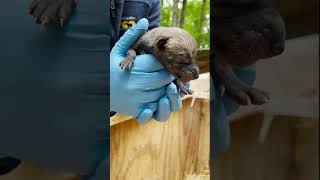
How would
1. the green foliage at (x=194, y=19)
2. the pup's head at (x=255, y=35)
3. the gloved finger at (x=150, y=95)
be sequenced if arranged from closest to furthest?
1. the pup's head at (x=255, y=35)
2. the green foliage at (x=194, y=19)
3. the gloved finger at (x=150, y=95)

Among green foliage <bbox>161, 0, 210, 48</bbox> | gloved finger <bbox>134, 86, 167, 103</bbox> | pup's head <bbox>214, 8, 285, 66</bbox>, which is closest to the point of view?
pup's head <bbox>214, 8, 285, 66</bbox>

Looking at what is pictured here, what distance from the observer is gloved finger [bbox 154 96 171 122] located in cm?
75

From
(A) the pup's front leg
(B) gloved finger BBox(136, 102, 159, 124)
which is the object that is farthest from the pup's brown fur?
(B) gloved finger BBox(136, 102, 159, 124)

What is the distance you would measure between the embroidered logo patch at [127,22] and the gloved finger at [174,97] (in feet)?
0.52

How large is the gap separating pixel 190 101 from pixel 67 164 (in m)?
0.29

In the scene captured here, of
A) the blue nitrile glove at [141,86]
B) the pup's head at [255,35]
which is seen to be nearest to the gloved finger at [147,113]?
the blue nitrile glove at [141,86]

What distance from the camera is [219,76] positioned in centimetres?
60

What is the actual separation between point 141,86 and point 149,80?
26mm

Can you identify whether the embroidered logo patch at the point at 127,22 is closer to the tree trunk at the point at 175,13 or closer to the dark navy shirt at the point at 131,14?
the dark navy shirt at the point at 131,14

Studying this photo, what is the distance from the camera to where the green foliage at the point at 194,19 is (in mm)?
663

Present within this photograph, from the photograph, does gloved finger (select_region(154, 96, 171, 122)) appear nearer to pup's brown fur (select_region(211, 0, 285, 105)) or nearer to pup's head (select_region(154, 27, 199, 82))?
pup's head (select_region(154, 27, 199, 82))

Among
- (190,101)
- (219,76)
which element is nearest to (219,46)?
(219,76)

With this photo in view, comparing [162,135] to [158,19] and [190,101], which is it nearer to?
[190,101]

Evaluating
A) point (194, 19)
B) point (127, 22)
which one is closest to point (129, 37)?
point (127, 22)
